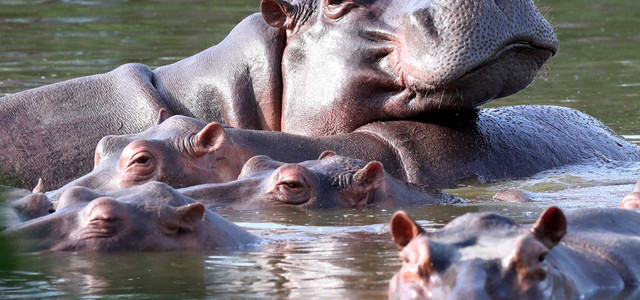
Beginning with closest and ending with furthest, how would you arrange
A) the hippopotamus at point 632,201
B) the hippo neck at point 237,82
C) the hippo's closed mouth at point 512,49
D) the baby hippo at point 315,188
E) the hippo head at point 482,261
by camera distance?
the hippo head at point 482,261
the hippopotamus at point 632,201
the baby hippo at point 315,188
the hippo's closed mouth at point 512,49
the hippo neck at point 237,82

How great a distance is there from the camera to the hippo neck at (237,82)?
7.00 m

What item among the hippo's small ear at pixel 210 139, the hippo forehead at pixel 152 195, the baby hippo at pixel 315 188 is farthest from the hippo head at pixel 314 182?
the hippo forehead at pixel 152 195

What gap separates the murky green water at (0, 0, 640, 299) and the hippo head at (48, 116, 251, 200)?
0.80 m

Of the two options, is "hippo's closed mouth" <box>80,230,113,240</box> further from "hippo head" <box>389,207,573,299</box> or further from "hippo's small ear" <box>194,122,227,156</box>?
"hippo's small ear" <box>194,122,227,156</box>

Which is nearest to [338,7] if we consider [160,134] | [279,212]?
[160,134]

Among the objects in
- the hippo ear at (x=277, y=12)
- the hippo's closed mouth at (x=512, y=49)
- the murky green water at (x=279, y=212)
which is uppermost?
the hippo ear at (x=277, y=12)

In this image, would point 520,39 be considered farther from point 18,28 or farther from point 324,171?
point 18,28

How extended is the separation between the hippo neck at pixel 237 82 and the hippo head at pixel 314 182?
1.23m

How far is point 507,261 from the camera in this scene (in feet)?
9.90

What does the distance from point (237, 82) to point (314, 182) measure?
1585 millimetres

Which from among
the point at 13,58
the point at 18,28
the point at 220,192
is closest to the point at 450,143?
the point at 220,192

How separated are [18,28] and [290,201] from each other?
1043 cm

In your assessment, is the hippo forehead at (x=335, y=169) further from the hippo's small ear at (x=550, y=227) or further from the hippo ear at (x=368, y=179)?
the hippo's small ear at (x=550, y=227)

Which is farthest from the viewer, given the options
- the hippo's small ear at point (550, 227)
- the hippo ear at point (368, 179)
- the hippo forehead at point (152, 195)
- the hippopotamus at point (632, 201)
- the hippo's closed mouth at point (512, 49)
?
the hippo's closed mouth at point (512, 49)
